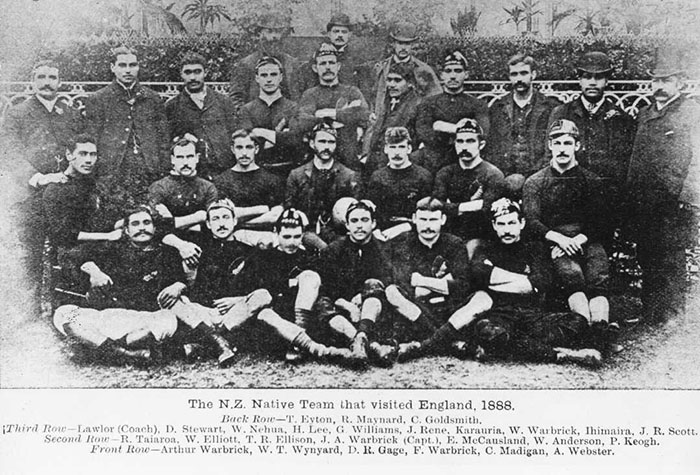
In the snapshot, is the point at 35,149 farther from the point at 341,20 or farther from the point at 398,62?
the point at 398,62

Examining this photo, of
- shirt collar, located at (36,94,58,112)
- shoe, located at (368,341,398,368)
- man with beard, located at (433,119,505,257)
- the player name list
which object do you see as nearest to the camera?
the player name list

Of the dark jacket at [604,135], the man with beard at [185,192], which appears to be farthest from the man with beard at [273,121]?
the dark jacket at [604,135]

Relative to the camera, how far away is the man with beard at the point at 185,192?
3.83 meters

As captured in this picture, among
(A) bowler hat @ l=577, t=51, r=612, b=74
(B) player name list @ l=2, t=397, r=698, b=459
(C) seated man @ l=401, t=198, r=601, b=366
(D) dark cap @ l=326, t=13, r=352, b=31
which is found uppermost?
(D) dark cap @ l=326, t=13, r=352, b=31

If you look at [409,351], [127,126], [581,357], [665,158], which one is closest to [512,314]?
[581,357]

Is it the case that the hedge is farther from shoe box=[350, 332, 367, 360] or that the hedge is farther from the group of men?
shoe box=[350, 332, 367, 360]

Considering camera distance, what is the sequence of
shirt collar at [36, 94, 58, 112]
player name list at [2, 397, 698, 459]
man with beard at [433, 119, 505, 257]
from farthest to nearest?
shirt collar at [36, 94, 58, 112] < man with beard at [433, 119, 505, 257] < player name list at [2, 397, 698, 459]

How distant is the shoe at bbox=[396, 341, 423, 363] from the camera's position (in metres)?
3.68

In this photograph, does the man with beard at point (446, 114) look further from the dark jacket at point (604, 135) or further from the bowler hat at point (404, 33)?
the dark jacket at point (604, 135)

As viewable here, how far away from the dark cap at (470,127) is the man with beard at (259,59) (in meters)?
0.82

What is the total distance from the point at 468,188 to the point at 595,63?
89cm

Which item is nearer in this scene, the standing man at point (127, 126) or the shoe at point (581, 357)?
the shoe at point (581, 357)

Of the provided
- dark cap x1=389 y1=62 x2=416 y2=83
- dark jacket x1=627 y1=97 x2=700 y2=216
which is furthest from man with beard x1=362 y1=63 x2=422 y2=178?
dark jacket x1=627 y1=97 x2=700 y2=216

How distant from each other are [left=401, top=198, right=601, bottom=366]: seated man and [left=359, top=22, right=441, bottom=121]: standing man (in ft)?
2.40
